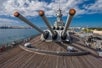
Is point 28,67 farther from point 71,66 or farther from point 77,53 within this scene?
point 77,53

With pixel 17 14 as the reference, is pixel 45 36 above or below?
below

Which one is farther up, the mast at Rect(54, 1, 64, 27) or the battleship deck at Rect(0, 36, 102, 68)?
the mast at Rect(54, 1, 64, 27)

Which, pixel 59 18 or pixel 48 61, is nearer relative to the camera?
pixel 48 61

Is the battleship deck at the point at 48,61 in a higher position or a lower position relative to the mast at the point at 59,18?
lower

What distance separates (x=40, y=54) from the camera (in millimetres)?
11172

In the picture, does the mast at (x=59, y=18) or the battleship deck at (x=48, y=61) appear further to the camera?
the mast at (x=59, y=18)

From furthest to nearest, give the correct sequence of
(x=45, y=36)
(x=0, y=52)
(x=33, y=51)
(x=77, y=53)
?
1. (x=45, y=36)
2. (x=0, y=52)
3. (x=33, y=51)
4. (x=77, y=53)

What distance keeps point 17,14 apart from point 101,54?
8.31 metres

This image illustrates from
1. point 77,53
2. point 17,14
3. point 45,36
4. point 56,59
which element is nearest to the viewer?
point 17,14

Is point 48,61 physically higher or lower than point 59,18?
lower

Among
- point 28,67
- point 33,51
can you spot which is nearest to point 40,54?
point 33,51

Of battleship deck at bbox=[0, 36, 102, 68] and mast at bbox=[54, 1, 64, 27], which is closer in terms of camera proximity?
battleship deck at bbox=[0, 36, 102, 68]

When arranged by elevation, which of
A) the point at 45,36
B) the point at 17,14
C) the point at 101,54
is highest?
the point at 17,14

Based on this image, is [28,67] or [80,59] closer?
[28,67]
